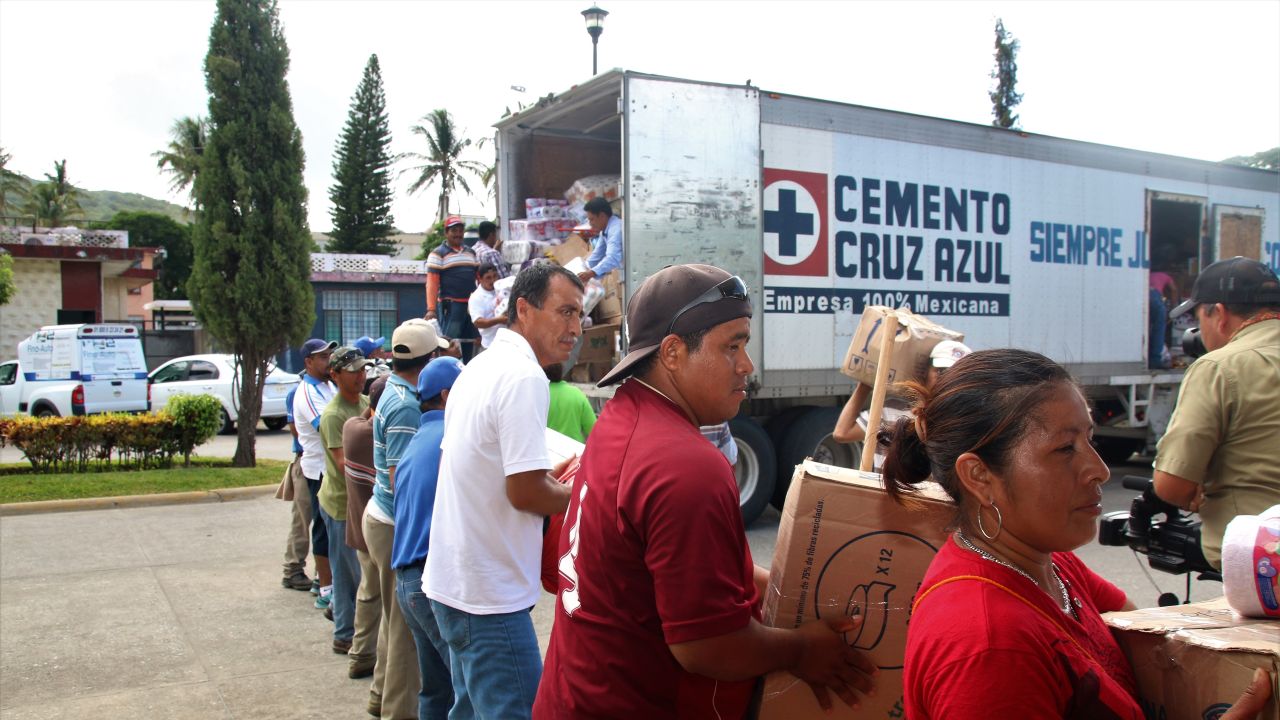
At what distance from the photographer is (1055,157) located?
32.3ft

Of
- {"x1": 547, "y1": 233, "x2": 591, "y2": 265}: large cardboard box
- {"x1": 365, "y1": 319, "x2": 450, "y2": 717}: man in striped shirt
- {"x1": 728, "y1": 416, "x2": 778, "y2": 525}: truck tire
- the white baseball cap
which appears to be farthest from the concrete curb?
the white baseball cap

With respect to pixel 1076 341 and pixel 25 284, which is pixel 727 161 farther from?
pixel 25 284

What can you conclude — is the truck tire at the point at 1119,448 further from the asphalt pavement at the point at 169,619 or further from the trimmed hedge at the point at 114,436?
the trimmed hedge at the point at 114,436

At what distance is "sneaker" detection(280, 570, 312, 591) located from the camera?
6.92 metres

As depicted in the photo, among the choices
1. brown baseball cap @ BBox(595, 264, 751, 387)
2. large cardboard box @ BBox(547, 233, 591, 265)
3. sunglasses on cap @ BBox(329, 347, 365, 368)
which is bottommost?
sunglasses on cap @ BBox(329, 347, 365, 368)

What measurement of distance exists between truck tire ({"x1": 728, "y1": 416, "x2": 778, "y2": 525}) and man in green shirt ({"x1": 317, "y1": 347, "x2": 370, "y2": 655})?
11.8ft

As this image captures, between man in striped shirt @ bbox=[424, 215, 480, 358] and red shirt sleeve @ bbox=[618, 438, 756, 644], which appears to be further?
man in striped shirt @ bbox=[424, 215, 480, 358]

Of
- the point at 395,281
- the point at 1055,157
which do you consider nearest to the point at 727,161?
the point at 1055,157

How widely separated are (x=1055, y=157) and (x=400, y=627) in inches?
336

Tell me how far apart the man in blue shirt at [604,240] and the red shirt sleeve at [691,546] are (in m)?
5.72

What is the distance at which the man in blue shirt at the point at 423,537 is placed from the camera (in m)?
3.31

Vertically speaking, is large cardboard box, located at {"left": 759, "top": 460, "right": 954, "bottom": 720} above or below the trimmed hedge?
above

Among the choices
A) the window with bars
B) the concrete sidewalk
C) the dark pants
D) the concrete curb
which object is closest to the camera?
the concrete sidewalk

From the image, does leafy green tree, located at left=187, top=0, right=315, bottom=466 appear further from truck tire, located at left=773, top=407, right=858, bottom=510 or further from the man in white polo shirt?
the man in white polo shirt
